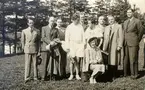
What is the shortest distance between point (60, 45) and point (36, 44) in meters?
0.38

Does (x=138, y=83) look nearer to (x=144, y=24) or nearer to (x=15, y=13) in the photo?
(x=144, y=24)

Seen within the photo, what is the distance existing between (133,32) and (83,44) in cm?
79

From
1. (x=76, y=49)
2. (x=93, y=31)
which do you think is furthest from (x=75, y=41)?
(x=93, y=31)

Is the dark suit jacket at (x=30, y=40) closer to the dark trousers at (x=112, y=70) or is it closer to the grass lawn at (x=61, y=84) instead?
the grass lawn at (x=61, y=84)

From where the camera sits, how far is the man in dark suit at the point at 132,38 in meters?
4.82

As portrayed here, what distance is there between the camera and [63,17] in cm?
483

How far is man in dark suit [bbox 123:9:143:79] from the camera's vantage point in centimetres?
482

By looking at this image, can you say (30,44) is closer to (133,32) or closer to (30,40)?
(30,40)

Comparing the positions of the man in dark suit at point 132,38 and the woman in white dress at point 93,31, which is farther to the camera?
the man in dark suit at point 132,38

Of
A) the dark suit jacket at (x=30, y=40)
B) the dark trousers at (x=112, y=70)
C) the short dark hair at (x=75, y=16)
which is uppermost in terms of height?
the short dark hair at (x=75, y=16)

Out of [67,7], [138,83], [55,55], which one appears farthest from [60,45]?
[138,83]

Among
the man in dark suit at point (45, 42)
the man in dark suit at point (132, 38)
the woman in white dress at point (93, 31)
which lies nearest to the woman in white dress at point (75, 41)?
the woman in white dress at point (93, 31)

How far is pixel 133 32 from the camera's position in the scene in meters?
4.84

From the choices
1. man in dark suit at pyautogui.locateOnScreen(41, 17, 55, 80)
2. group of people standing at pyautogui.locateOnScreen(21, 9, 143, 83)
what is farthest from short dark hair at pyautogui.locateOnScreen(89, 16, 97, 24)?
man in dark suit at pyautogui.locateOnScreen(41, 17, 55, 80)
